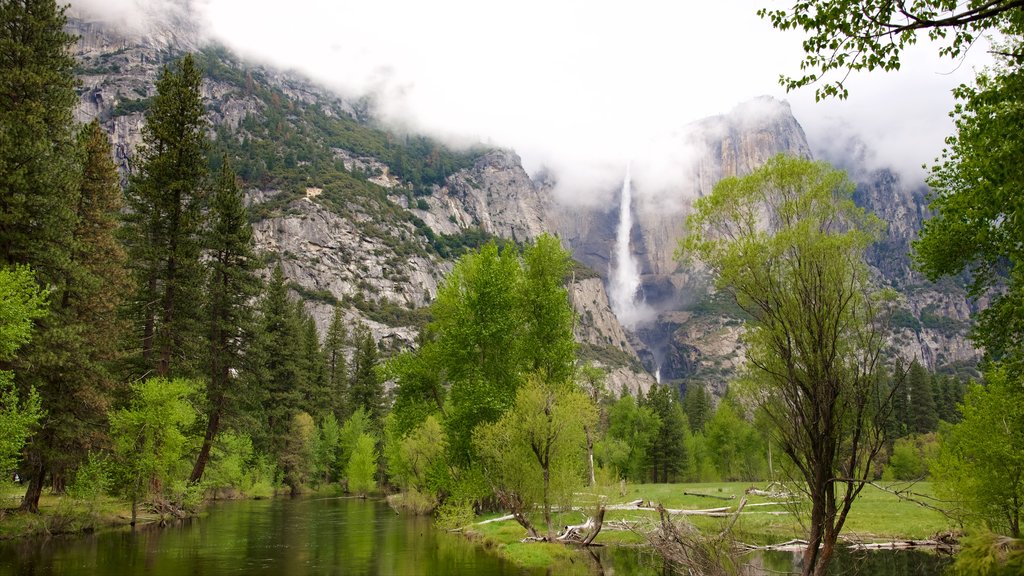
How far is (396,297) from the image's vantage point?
164000 mm

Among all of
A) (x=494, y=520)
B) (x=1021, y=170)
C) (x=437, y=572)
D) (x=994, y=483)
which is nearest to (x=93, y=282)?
(x=437, y=572)

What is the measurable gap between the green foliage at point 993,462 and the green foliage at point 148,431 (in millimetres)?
36193

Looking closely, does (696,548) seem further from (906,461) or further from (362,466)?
(906,461)

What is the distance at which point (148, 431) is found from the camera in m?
32.7

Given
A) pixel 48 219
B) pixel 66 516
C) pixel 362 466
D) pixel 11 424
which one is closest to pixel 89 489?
pixel 66 516

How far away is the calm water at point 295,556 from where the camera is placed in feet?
66.9

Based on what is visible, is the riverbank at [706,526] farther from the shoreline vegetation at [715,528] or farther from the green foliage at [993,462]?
the green foliage at [993,462]

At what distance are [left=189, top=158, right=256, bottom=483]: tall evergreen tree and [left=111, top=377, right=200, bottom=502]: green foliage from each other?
6322mm

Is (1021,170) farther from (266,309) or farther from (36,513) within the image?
(266,309)

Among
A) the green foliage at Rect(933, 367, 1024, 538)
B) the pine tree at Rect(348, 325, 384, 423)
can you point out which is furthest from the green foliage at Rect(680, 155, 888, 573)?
the pine tree at Rect(348, 325, 384, 423)

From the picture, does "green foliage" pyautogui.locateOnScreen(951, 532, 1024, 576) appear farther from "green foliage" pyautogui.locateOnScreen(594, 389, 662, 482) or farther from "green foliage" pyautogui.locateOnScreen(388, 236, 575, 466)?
"green foliage" pyautogui.locateOnScreen(594, 389, 662, 482)

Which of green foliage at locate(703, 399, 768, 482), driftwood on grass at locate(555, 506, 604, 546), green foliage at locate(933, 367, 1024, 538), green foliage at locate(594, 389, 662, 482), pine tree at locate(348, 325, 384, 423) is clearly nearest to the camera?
green foliage at locate(933, 367, 1024, 538)

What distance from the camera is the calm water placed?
20391 mm

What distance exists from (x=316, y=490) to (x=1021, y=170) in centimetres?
7934
